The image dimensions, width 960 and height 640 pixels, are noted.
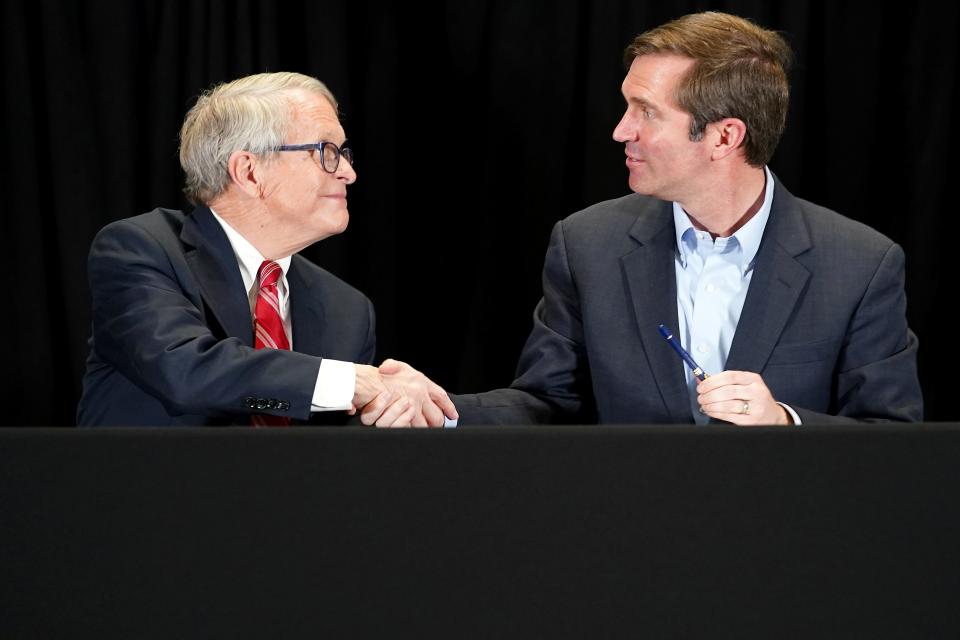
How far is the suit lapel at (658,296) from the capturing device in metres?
2.06

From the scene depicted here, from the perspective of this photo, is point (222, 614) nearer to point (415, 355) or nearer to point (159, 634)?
point (159, 634)

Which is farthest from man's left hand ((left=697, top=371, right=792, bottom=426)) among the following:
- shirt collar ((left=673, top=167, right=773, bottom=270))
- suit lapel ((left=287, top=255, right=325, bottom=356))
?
suit lapel ((left=287, top=255, right=325, bottom=356))

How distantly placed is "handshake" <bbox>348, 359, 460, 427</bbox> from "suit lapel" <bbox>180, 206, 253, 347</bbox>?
270mm

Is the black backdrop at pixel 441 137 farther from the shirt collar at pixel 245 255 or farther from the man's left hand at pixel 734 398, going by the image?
the man's left hand at pixel 734 398

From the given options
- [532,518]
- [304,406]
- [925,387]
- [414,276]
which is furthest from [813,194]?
[532,518]

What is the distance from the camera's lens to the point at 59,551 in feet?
3.11

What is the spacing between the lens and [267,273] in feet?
7.01

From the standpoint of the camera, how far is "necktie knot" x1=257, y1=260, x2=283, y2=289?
83.8 inches

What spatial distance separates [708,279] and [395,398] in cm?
66

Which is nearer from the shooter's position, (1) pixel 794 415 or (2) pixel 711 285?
(1) pixel 794 415

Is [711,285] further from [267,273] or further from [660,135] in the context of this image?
[267,273]

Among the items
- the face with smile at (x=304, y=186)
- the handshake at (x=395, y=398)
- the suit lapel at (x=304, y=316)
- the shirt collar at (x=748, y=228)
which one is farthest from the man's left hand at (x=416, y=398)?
the shirt collar at (x=748, y=228)

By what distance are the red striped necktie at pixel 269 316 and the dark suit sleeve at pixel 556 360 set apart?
40cm

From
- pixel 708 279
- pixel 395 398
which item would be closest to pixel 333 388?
pixel 395 398
